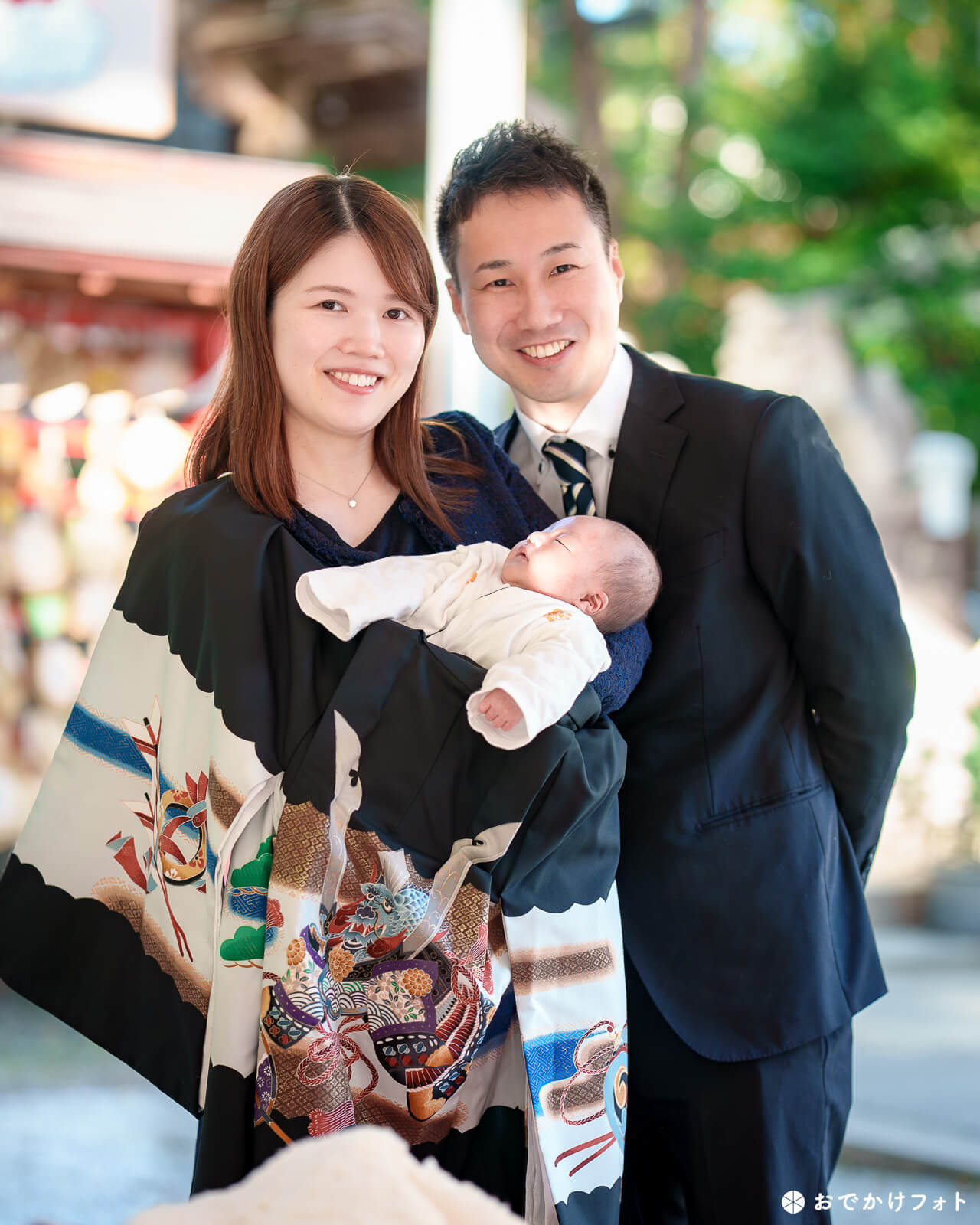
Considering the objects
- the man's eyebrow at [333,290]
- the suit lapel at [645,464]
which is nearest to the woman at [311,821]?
the man's eyebrow at [333,290]

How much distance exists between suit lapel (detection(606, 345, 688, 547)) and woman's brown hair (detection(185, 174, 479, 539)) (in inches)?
16.8

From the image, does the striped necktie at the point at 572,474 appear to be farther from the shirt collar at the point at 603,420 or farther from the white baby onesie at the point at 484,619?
the white baby onesie at the point at 484,619

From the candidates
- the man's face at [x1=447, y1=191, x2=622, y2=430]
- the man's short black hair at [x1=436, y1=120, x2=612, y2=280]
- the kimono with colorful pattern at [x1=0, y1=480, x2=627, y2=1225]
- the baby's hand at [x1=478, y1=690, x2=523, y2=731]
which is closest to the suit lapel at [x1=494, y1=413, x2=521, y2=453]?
the man's face at [x1=447, y1=191, x2=622, y2=430]

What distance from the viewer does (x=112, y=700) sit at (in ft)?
5.77

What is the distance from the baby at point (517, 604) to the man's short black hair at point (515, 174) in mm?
611

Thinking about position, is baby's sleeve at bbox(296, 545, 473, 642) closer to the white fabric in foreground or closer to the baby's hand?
the baby's hand

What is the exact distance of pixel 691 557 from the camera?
1.95 m

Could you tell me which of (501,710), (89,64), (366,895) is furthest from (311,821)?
(89,64)

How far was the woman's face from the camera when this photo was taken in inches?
66.5

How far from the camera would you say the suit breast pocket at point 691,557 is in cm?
194

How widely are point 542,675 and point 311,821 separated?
375 millimetres

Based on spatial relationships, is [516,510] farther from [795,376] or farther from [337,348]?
[795,376]

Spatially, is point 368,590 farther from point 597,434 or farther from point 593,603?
point 597,434

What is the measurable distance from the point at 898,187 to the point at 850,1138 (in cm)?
869
